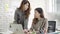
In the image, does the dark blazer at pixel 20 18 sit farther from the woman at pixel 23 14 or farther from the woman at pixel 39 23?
the woman at pixel 39 23

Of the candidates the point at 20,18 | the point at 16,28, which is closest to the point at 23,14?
the point at 20,18

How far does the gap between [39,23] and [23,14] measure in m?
0.24

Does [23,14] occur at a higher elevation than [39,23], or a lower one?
higher

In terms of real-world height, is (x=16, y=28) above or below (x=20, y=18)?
below

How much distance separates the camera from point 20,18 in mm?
2084

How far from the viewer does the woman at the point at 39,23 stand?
2.06 metres

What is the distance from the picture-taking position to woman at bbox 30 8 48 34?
2.06m

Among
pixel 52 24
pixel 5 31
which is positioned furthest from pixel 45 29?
pixel 5 31

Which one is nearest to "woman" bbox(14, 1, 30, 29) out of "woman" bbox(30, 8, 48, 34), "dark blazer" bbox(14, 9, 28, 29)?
"dark blazer" bbox(14, 9, 28, 29)

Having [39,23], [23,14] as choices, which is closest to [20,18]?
[23,14]

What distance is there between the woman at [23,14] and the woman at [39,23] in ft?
0.35

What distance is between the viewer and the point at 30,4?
2088mm

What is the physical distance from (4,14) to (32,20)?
0.37 metres

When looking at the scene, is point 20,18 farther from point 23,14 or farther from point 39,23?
point 39,23
